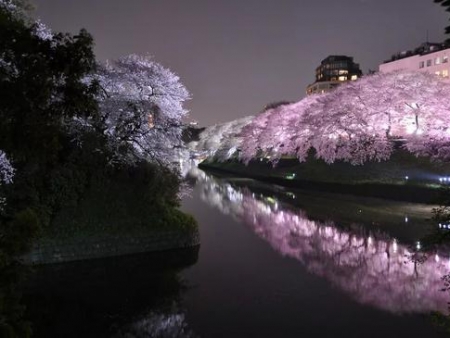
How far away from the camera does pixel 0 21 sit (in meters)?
4.88

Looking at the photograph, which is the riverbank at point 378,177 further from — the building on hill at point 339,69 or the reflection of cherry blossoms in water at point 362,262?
the building on hill at point 339,69

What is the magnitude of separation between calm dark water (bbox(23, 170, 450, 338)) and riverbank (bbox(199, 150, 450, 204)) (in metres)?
10.6

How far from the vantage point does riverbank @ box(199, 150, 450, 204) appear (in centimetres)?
3334

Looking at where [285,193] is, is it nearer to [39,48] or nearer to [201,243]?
[201,243]

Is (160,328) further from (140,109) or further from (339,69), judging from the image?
(339,69)

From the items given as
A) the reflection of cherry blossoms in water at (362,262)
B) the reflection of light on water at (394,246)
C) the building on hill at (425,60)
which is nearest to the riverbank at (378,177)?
the reflection of light on water at (394,246)

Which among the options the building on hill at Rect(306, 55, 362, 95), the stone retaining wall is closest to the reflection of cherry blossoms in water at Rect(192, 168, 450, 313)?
the stone retaining wall

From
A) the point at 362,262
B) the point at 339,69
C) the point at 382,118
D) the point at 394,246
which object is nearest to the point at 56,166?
the point at 362,262

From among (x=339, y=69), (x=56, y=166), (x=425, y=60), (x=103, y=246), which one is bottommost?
(x=103, y=246)

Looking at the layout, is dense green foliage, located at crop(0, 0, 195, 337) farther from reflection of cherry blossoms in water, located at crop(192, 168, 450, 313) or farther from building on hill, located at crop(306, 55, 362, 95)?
building on hill, located at crop(306, 55, 362, 95)

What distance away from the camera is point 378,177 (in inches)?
1478

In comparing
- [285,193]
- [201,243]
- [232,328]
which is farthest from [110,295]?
[285,193]

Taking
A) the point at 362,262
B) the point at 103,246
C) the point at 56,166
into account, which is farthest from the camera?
the point at 103,246

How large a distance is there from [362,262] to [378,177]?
869 inches
